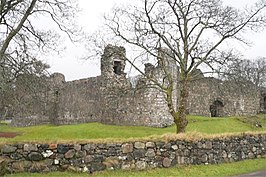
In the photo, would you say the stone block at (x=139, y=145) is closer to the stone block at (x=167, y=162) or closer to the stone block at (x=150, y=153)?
the stone block at (x=150, y=153)

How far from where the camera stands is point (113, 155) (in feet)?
42.9

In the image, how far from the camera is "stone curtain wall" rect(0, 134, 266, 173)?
12.2m

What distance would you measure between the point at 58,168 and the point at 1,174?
5.79 feet

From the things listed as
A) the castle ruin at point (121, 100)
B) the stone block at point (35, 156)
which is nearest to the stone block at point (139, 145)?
the stone block at point (35, 156)

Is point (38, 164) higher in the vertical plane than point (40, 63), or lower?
lower

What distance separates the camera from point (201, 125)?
27.9m

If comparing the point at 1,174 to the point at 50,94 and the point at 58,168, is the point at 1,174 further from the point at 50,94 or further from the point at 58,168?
the point at 50,94

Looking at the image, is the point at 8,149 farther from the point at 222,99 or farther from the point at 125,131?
the point at 222,99

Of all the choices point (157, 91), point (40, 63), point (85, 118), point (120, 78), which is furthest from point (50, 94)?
point (40, 63)

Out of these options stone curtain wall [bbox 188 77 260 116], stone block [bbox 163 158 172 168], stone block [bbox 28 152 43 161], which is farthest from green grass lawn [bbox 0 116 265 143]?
stone block [bbox 28 152 43 161]

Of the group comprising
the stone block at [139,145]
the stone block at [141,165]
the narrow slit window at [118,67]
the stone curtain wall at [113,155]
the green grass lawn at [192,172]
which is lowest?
the green grass lawn at [192,172]

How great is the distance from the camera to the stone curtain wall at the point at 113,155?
1222 centimetres

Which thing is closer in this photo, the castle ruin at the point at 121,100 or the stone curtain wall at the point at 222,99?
the castle ruin at the point at 121,100

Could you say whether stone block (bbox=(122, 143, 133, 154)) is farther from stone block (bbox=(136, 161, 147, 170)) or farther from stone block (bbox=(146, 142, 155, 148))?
stone block (bbox=(146, 142, 155, 148))
